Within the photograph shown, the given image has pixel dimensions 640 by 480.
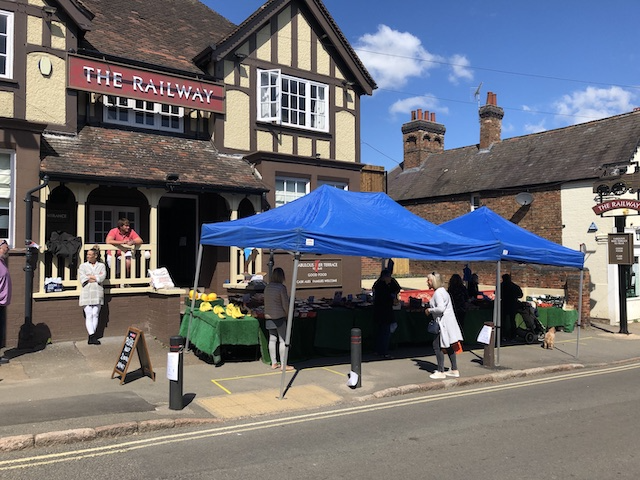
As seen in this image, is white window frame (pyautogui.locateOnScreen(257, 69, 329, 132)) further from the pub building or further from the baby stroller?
the baby stroller

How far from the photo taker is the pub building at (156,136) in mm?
11070

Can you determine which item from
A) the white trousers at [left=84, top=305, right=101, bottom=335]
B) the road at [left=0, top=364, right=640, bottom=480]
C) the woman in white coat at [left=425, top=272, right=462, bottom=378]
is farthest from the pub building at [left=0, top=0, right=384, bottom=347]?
the road at [left=0, top=364, right=640, bottom=480]

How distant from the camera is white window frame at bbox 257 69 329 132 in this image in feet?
49.2

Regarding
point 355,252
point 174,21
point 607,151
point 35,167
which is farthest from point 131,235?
point 607,151

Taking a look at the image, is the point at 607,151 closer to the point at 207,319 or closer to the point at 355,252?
the point at 355,252

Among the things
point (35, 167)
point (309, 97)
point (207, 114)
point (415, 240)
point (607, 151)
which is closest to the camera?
point (415, 240)

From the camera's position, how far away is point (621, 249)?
642 inches

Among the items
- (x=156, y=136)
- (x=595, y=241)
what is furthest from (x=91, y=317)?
(x=595, y=241)

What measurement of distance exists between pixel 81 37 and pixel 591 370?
43.9 feet

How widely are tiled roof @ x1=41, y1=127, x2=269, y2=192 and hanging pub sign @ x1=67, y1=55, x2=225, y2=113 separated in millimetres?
1006

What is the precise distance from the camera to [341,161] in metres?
16.1

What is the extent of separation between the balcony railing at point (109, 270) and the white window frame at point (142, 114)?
342 centimetres

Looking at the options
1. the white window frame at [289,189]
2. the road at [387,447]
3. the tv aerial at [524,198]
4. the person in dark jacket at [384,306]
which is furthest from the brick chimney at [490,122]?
the road at [387,447]

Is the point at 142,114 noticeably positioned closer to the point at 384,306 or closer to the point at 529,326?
the point at 384,306
